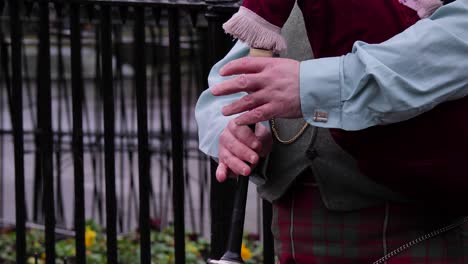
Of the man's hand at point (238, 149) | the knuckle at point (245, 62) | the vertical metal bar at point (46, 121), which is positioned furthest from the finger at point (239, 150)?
the vertical metal bar at point (46, 121)

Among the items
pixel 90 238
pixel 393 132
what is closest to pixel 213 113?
pixel 393 132

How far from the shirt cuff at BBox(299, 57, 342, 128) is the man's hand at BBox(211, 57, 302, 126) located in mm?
15

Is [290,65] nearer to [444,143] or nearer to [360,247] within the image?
[444,143]

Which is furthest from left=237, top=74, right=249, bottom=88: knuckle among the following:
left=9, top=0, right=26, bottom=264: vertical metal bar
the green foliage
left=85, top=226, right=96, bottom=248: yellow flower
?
left=85, top=226, right=96, bottom=248: yellow flower

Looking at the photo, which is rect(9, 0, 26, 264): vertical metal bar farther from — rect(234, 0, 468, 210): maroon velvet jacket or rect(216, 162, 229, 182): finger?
rect(234, 0, 468, 210): maroon velvet jacket

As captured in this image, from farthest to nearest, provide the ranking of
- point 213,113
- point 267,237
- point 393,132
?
1. point 267,237
2. point 213,113
3. point 393,132

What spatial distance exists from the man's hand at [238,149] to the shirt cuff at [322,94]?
7.2 inches

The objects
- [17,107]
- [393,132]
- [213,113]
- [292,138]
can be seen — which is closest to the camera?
[393,132]

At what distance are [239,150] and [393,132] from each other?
313 mm

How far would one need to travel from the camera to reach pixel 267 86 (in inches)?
69.2

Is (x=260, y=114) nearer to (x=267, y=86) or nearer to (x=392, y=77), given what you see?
(x=267, y=86)

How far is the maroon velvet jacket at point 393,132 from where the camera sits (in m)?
1.81

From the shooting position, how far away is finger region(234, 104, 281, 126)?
1758 mm

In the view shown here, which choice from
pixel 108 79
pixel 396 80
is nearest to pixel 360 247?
pixel 396 80
